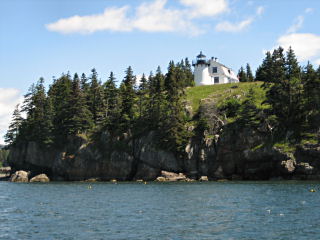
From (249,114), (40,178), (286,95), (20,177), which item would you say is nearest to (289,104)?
(286,95)

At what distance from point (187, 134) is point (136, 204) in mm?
52686

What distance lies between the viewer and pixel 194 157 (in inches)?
3733

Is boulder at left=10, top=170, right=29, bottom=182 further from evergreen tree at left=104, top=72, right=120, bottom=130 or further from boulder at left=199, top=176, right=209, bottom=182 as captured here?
boulder at left=199, top=176, right=209, bottom=182

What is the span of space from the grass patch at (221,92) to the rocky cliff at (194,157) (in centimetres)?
391

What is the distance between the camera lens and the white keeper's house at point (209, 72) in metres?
134

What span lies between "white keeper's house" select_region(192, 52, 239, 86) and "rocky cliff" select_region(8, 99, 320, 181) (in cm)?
2549

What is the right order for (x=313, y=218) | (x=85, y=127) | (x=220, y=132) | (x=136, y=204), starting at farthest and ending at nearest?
(x=85, y=127) → (x=220, y=132) → (x=136, y=204) → (x=313, y=218)

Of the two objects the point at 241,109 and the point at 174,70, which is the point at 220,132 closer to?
the point at 241,109

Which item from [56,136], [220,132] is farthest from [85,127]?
[220,132]

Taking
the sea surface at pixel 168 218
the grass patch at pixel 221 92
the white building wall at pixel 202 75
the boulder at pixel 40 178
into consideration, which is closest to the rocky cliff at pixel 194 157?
the boulder at pixel 40 178

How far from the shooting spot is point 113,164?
10225cm

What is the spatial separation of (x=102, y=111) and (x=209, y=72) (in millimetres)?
40046

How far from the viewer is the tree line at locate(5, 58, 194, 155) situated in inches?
4058

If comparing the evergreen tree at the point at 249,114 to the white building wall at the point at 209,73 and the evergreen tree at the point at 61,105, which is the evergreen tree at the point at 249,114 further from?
the evergreen tree at the point at 61,105
